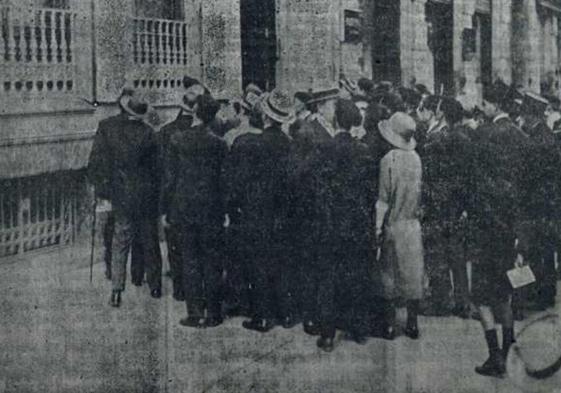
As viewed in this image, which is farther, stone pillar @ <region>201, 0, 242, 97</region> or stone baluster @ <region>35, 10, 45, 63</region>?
stone pillar @ <region>201, 0, 242, 97</region>

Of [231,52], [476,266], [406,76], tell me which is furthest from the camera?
[406,76]

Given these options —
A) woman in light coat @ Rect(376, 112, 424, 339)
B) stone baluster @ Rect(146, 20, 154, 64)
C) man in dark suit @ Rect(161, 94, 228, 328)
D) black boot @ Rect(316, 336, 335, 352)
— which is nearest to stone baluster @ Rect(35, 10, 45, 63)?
stone baluster @ Rect(146, 20, 154, 64)

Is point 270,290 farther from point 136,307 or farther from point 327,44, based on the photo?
point 327,44

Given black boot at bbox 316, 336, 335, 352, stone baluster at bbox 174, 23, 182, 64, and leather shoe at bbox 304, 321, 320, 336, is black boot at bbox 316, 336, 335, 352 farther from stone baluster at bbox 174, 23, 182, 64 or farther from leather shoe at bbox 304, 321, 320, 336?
stone baluster at bbox 174, 23, 182, 64

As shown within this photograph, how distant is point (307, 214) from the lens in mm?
4637

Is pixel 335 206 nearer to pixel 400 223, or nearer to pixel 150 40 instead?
pixel 400 223

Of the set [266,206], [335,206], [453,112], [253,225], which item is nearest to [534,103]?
[453,112]

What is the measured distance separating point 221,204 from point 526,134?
6.63 ft

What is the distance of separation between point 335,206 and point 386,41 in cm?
236

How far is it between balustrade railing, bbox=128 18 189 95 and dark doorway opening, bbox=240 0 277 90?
1.46 meters

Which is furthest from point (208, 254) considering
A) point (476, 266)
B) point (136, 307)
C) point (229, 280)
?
point (476, 266)

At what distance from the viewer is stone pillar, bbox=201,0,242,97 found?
559cm

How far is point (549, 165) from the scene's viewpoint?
458 centimetres

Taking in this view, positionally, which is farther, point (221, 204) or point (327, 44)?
point (327, 44)
